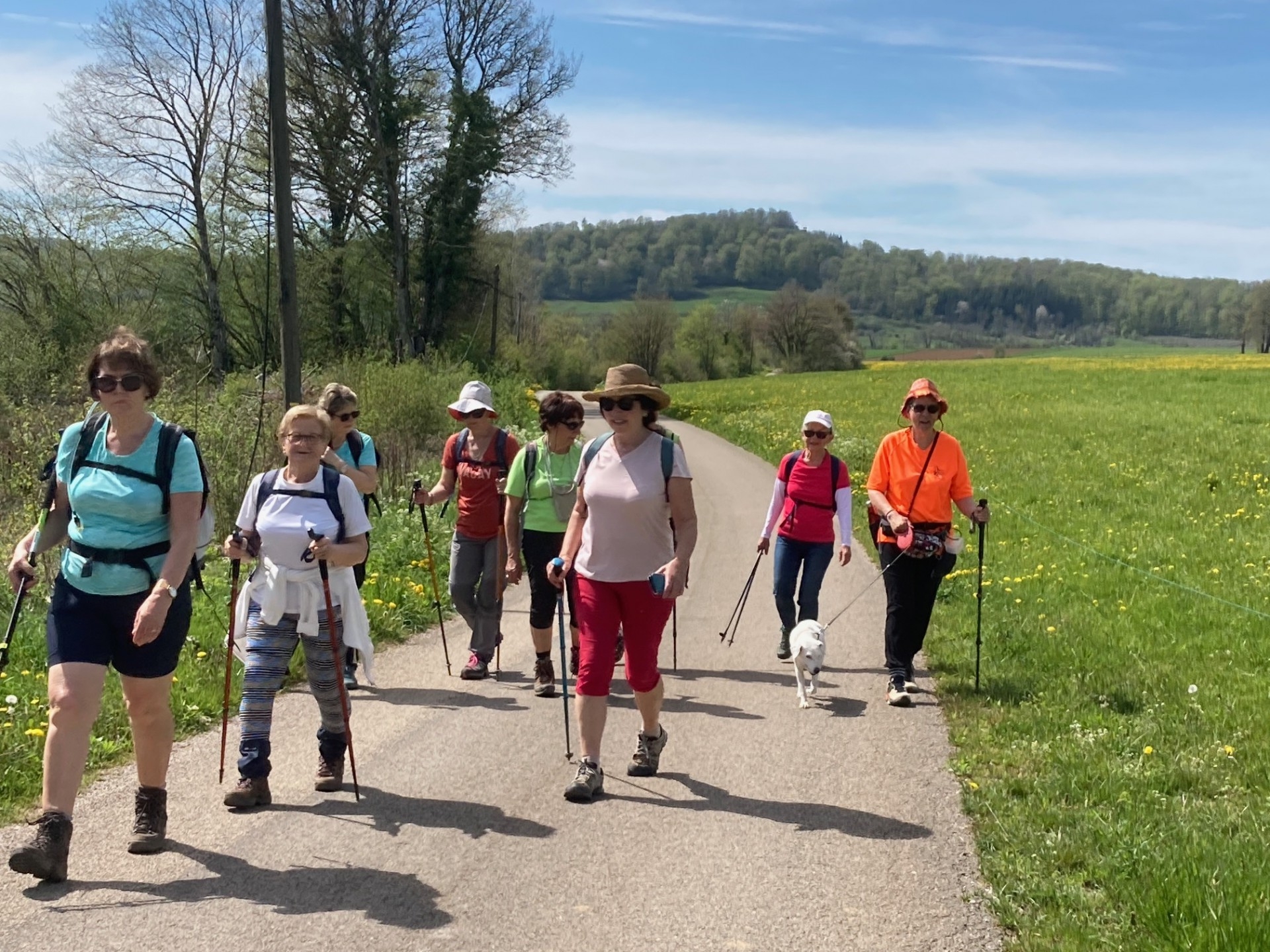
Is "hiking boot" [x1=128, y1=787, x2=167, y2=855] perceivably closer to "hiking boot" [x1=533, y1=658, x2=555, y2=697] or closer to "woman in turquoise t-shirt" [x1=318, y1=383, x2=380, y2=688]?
"woman in turquoise t-shirt" [x1=318, y1=383, x2=380, y2=688]

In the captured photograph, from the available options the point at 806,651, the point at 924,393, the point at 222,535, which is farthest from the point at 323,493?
the point at 222,535

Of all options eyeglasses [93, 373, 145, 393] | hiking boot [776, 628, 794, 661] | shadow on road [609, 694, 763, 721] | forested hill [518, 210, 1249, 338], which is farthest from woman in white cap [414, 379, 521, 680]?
forested hill [518, 210, 1249, 338]

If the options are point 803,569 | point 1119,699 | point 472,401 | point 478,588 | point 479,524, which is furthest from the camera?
point 803,569

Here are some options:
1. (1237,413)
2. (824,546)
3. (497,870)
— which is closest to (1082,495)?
(824,546)

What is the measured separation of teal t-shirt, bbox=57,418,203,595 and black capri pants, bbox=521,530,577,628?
3.32 m

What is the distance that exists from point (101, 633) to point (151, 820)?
2.89 feet

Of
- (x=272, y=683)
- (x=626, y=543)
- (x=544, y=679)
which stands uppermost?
(x=626, y=543)

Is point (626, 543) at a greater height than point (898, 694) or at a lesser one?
greater

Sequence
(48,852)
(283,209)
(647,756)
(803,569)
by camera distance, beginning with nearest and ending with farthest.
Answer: (48,852) → (647,756) → (803,569) → (283,209)

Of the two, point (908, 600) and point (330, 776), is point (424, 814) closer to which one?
point (330, 776)

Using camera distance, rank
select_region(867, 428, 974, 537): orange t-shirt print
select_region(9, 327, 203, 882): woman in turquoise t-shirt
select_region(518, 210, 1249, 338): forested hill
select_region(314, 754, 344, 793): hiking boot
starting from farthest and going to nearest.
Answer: select_region(518, 210, 1249, 338): forested hill, select_region(867, 428, 974, 537): orange t-shirt print, select_region(314, 754, 344, 793): hiking boot, select_region(9, 327, 203, 882): woman in turquoise t-shirt

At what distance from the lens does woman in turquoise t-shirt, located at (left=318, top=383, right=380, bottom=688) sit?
24.7 feet

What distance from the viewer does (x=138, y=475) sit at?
4.62m

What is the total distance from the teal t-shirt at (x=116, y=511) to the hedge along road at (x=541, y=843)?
1.20m
